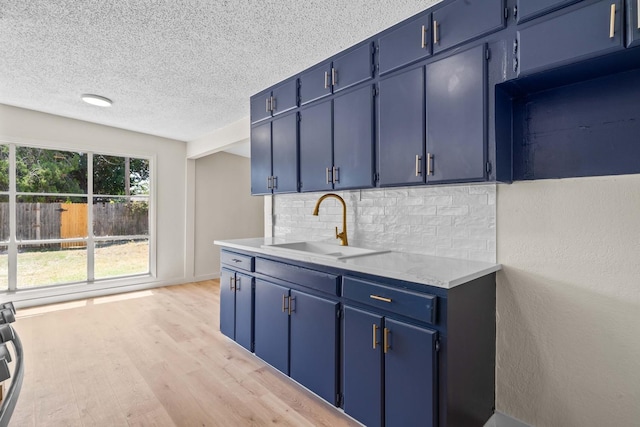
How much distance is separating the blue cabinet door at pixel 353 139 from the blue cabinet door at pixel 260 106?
3.02 feet

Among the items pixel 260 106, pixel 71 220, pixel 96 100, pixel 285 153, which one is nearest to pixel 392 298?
pixel 285 153

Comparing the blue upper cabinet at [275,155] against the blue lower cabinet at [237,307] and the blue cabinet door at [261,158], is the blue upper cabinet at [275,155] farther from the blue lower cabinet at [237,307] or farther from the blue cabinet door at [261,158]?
the blue lower cabinet at [237,307]

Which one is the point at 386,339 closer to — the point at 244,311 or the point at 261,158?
the point at 244,311

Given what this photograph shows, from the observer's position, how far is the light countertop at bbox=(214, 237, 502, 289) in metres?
1.52

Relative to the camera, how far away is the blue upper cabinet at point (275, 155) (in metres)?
2.84

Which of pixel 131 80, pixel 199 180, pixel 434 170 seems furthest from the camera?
pixel 199 180

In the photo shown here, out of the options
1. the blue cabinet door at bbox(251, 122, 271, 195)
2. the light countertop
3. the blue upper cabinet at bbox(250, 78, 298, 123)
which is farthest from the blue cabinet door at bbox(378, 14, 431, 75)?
the blue cabinet door at bbox(251, 122, 271, 195)

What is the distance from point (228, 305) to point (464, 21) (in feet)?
9.15

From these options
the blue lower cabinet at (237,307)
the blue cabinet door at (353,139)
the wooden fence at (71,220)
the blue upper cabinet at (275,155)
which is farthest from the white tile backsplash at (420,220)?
the wooden fence at (71,220)

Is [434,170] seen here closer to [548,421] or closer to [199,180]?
[548,421]

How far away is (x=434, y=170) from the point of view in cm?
187

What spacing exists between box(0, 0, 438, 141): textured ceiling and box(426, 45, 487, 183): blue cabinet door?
431mm

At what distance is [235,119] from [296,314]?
2874 millimetres

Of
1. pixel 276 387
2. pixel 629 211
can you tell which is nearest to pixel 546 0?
pixel 629 211
